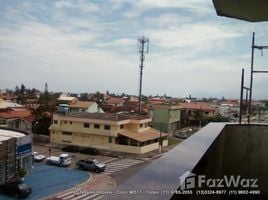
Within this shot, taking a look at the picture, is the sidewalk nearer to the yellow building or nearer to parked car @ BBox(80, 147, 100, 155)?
parked car @ BBox(80, 147, 100, 155)

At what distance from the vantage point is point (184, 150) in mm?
1409

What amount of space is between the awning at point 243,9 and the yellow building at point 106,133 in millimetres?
14958

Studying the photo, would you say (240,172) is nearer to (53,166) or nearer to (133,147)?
(53,166)

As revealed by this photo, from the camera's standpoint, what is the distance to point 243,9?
5.69 ft

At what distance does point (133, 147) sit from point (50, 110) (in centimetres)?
717

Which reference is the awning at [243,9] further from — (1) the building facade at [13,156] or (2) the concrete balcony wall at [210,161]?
(1) the building facade at [13,156]

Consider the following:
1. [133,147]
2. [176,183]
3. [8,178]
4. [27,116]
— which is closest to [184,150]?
[176,183]

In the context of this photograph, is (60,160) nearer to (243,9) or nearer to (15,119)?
(15,119)

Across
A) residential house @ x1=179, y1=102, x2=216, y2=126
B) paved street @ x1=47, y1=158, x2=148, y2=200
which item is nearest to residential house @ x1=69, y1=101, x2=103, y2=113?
residential house @ x1=179, y1=102, x2=216, y2=126

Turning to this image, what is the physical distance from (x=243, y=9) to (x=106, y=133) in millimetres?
15813

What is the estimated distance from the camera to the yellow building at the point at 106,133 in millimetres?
17047

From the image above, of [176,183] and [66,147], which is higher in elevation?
[176,183]

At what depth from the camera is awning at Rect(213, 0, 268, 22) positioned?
62.5 inches

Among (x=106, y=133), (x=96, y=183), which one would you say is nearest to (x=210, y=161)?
(x=96, y=183)
